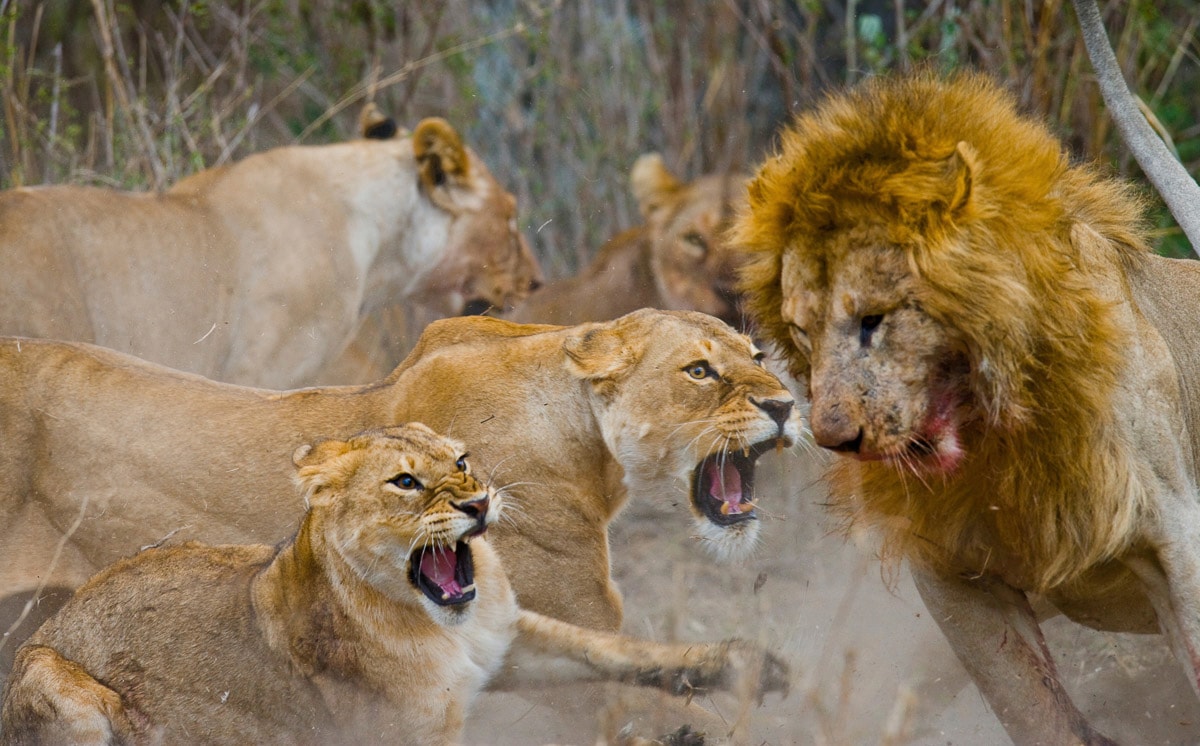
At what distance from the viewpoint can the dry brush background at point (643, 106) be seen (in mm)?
5062

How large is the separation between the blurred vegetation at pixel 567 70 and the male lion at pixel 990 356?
454cm

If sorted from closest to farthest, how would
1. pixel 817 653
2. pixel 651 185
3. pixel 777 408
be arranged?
pixel 777 408
pixel 817 653
pixel 651 185

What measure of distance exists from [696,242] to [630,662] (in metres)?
3.15

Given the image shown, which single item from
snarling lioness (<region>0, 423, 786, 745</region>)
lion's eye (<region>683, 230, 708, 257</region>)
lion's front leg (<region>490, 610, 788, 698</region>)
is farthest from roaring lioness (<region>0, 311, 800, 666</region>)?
lion's eye (<region>683, 230, 708, 257</region>)

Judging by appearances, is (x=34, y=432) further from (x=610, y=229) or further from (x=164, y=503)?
(x=610, y=229)

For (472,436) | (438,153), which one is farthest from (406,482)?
(438,153)

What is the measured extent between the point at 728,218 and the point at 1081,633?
2269 mm

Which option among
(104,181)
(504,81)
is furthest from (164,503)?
(504,81)

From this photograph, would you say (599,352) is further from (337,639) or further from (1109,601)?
(1109,601)

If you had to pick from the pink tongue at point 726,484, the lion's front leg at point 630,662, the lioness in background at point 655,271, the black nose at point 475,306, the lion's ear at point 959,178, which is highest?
the lion's ear at point 959,178

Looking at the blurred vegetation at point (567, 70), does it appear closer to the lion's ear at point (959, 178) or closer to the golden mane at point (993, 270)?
the golden mane at point (993, 270)

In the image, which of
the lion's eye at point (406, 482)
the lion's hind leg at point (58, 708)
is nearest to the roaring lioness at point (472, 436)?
the lion's eye at point (406, 482)

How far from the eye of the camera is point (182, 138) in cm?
759

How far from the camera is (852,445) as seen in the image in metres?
3.01
